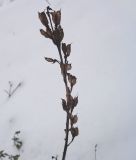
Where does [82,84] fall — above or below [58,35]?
above

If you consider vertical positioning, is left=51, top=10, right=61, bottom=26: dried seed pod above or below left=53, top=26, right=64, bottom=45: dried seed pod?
above

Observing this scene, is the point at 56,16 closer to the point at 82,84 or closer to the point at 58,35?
the point at 58,35

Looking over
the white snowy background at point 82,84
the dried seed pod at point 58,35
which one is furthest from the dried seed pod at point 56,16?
the white snowy background at point 82,84

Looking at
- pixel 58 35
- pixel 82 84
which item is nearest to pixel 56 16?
pixel 58 35

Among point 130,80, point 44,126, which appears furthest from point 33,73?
point 130,80

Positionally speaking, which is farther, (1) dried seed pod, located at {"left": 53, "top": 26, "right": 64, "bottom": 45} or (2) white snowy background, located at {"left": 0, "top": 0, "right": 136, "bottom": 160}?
(2) white snowy background, located at {"left": 0, "top": 0, "right": 136, "bottom": 160}

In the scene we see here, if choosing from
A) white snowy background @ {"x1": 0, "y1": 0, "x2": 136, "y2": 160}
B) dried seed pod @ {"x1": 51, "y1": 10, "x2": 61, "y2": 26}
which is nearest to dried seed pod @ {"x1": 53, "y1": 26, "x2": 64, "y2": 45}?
dried seed pod @ {"x1": 51, "y1": 10, "x2": 61, "y2": 26}

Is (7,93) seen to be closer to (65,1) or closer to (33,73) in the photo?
(33,73)

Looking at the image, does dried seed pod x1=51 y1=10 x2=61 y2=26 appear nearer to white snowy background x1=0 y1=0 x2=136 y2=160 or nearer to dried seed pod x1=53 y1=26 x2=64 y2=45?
dried seed pod x1=53 y1=26 x2=64 y2=45
